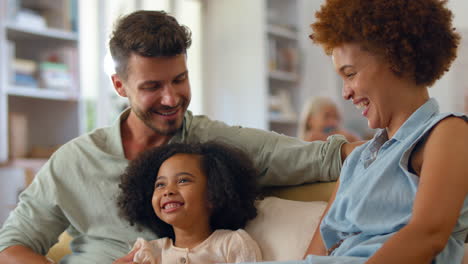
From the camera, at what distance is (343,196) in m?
1.20

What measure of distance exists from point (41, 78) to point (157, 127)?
6.63 ft

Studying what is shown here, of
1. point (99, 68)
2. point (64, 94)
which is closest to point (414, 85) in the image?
point (64, 94)

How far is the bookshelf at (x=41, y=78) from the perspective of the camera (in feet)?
11.3

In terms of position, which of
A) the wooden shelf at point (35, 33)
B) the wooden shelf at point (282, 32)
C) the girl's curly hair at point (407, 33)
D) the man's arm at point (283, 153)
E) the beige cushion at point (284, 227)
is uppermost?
the wooden shelf at point (282, 32)

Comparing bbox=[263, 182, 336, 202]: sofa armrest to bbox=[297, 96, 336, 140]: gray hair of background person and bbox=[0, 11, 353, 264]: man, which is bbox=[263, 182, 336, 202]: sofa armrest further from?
bbox=[297, 96, 336, 140]: gray hair of background person

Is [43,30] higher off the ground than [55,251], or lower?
higher

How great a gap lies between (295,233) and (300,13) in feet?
13.2

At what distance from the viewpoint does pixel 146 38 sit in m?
1.77

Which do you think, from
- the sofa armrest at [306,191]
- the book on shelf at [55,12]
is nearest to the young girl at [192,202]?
the sofa armrest at [306,191]

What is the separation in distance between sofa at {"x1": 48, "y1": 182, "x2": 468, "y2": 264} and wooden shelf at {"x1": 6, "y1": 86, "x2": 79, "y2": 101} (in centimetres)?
219

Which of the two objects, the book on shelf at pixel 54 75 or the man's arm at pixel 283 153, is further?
the book on shelf at pixel 54 75

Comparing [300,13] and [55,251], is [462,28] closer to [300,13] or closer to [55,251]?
[300,13]

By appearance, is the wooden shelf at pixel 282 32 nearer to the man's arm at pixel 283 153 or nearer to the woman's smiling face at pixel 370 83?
the man's arm at pixel 283 153

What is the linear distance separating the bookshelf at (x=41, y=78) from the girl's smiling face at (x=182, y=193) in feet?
6.83
